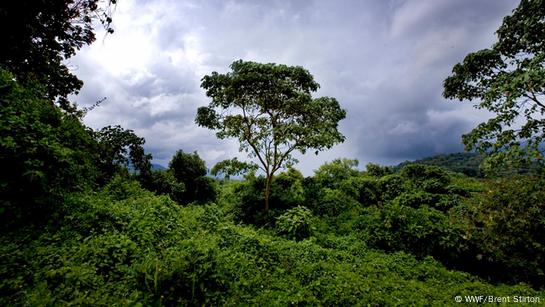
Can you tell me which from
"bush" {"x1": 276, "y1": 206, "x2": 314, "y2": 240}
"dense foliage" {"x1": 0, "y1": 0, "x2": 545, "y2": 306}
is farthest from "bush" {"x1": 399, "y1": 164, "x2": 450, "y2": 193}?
"bush" {"x1": 276, "y1": 206, "x2": 314, "y2": 240}

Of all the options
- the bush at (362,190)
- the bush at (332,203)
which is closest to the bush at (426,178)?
Result: the bush at (362,190)

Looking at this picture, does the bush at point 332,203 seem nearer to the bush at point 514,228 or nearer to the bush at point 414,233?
the bush at point 414,233

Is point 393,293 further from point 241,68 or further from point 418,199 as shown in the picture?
point 241,68

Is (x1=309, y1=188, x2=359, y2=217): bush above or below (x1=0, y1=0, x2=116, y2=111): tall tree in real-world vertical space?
below

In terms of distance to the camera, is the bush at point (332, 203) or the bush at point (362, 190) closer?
the bush at point (332, 203)

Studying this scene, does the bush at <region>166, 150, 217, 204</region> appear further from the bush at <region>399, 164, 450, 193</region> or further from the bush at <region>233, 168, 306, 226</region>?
the bush at <region>399, 164, 450, 193</region>

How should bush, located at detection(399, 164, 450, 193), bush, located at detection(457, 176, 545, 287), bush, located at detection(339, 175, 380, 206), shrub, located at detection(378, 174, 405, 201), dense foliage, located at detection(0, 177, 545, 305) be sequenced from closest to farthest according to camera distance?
dense foliage, located at detection(0, 177, 545, 305)
bush, located at detection(457, 176, 545, 287)
bush, located at detection(399, 164, 450, 193)
shrub, located at detection(378, 174, 405, 201)
bush, located at detection(339, 175, 380, 206)

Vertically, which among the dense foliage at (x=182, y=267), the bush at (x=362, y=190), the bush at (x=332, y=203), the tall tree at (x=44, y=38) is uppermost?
the tall tree at (x=44, y=38)

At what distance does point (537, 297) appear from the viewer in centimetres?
659

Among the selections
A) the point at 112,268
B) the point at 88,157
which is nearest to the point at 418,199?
the point at 112,268

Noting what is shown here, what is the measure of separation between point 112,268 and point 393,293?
689 cm

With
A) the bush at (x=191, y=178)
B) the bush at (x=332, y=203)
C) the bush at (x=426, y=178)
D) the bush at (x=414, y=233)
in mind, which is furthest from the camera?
the bush at (x=191, y=178)

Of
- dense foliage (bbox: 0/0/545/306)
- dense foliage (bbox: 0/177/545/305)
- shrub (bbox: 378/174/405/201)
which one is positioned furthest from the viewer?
shrub (bbox: 378/174/405/201)

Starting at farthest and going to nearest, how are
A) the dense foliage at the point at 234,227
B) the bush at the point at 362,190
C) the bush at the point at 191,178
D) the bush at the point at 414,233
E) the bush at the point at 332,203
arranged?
the bush at the point at 191,178
the bush at the point at 362,190
the bush at the point at 332,203
the bush at the point at 414,233
the dense foliage at the point at 234,227
